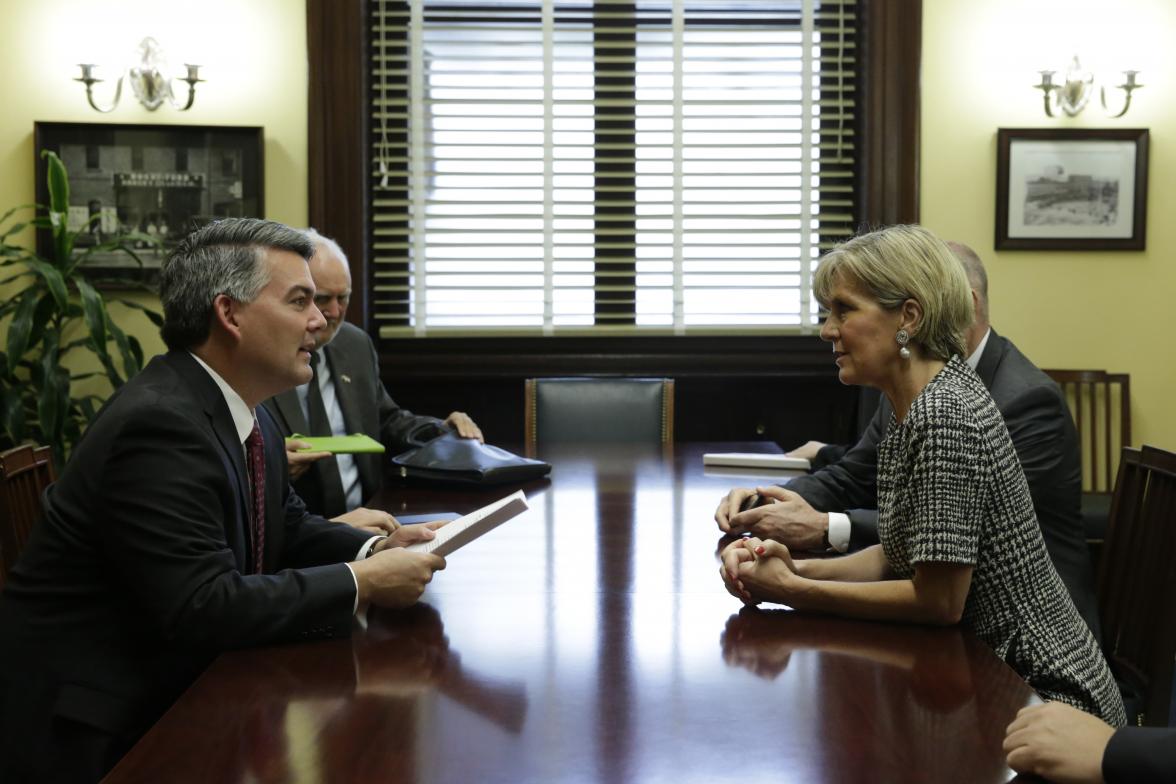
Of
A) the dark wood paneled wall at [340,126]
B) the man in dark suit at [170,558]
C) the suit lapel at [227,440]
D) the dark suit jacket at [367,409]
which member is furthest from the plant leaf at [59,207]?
the suit lapel at [227,440]

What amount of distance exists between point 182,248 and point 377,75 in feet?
10.3

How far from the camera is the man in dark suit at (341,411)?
10.5 ft

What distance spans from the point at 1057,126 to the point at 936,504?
369 cm

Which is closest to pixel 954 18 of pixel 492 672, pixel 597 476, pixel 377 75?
pixel 377 75

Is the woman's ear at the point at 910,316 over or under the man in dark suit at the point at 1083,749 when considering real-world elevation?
over

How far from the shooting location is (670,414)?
418 centimetres

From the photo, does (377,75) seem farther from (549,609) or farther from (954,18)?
(549,609)

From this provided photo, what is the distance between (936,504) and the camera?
1589mm

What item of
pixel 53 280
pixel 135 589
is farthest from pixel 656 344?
pixel 135 589

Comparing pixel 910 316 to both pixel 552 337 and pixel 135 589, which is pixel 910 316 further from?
pixel 552 337

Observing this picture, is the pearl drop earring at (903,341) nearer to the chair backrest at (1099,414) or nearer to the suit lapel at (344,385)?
the suit lapel at (344,385)

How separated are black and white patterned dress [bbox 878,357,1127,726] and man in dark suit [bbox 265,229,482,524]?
1.86m

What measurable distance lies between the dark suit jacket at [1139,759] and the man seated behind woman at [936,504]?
0.40 m

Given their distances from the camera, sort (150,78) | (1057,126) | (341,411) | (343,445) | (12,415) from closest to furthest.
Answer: (343,445), (341,411), (12,415), (150,78), (1057,126)
